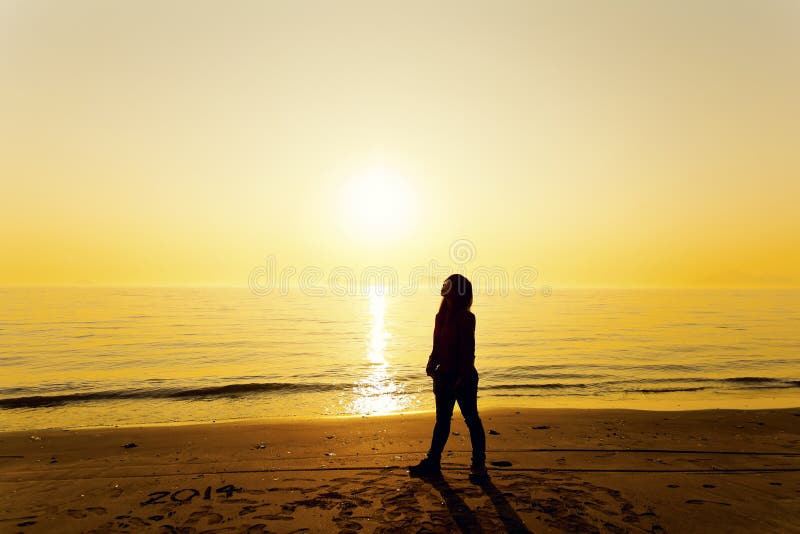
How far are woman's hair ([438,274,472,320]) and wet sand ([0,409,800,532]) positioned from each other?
232 centimetres

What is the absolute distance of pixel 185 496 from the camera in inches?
244

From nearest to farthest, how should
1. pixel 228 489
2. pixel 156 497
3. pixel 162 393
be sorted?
pixel 156 497 < pixel 228 489 < pixel 162 393

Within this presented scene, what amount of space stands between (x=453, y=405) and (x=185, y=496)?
3.62 metres

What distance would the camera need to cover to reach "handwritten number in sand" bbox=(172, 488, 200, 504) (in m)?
6.04

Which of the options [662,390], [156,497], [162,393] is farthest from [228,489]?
[662,390]

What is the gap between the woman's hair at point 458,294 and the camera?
6586mm

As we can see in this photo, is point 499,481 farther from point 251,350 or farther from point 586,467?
point 251,350

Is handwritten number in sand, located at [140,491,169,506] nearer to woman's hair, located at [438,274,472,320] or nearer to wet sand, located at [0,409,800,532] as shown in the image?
wet sand, located at [0,409,800,532]

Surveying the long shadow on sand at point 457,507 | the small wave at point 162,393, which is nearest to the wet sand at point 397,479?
the long shadow on sand at point 457,507

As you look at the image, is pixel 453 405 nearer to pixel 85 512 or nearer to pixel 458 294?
pixel 458 294

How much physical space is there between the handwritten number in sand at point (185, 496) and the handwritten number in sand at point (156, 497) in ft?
0.44

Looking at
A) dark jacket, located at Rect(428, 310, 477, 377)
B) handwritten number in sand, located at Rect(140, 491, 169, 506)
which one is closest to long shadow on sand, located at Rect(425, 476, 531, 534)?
dark jacket, located at Rect(428, 310, 477, 377)

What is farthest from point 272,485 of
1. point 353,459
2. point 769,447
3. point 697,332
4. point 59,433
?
point 697,332

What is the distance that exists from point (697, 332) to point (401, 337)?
22.9 m
